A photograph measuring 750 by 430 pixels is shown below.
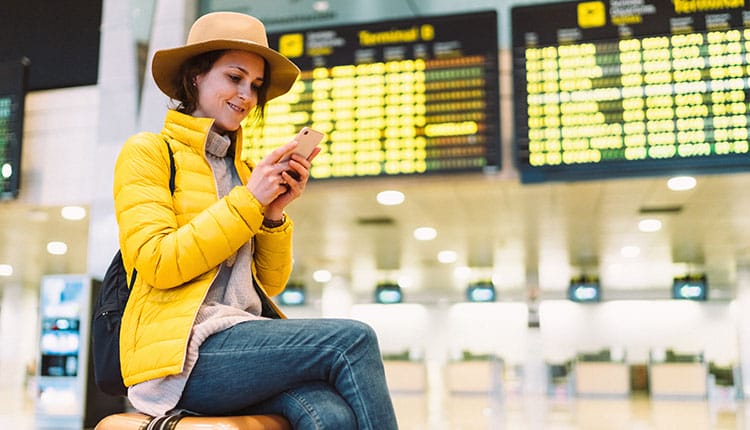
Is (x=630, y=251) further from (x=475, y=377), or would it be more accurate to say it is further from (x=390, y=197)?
(x=390, y=197)

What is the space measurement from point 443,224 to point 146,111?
3.77 meters

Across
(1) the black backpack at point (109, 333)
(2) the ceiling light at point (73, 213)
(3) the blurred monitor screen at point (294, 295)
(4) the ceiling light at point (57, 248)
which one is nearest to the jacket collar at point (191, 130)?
(1) the black backpack at point (109, 333)

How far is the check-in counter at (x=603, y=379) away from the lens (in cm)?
1677

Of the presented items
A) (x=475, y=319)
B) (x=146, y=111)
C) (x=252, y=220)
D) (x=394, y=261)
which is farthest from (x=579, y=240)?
(x=475, y=319)

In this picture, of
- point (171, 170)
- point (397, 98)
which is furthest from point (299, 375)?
point (397, 98)

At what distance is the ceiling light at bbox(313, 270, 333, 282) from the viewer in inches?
567

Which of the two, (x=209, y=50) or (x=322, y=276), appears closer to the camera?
(x=209, y=50)

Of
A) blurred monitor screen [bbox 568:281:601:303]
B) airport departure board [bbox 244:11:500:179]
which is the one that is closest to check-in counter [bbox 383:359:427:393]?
blurred monitor screen [bbox 568:281:601:303]

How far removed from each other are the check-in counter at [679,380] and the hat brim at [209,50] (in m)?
16.1

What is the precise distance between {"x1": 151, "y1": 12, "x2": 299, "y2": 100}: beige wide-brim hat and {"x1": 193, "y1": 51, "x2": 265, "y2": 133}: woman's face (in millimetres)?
31

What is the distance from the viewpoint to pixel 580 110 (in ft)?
17.3

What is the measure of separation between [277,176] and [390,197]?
5377mm

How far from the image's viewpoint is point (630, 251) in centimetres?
1189

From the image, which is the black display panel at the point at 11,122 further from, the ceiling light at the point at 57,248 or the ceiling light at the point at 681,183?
the ceiling light at the point at 681,183
